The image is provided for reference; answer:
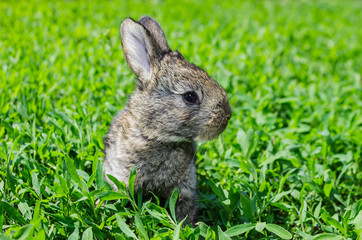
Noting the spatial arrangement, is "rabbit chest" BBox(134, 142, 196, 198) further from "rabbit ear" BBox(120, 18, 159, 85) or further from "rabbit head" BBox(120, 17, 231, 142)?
"rabbit ear" BBox(120, 18, 159, 85)

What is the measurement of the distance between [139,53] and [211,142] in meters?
1.35

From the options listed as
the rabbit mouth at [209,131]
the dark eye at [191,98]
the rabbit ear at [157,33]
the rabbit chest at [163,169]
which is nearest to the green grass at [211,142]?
the rabbit chest at [163,169]

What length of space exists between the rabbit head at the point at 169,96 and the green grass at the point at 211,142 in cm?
47

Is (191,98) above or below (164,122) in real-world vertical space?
above

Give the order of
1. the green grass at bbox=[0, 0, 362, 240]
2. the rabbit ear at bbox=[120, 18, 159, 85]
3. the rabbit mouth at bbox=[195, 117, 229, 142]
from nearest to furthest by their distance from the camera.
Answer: the green grass at bbox=[0, 0, 362, 240] < the rabbit mouth at bbox=[195, 117, 229, 142] < the rabbit ear at bbox=[120, 18, 159, 85]

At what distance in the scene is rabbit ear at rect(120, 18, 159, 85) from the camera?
10.1ft

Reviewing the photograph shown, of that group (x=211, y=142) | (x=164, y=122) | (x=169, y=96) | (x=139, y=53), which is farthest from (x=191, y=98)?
(x=211, y=142)

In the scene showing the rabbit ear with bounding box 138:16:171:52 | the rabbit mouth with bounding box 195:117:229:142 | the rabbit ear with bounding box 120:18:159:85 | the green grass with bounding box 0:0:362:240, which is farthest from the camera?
the rabbit ear with bounding box 138:16:171:52

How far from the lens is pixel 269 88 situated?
16.4 feet

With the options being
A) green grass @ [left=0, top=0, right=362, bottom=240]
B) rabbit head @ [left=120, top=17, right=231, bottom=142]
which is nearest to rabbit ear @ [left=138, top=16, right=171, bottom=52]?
rabbit head @ [left=120, top=17, right=231, bottom=142]

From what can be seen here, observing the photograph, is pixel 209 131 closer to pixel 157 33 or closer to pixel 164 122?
pixel 164 122

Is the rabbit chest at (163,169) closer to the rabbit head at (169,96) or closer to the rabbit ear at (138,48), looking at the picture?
the rabbit head at (169,96)

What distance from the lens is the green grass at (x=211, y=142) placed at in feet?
9.32

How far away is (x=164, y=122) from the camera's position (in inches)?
119
